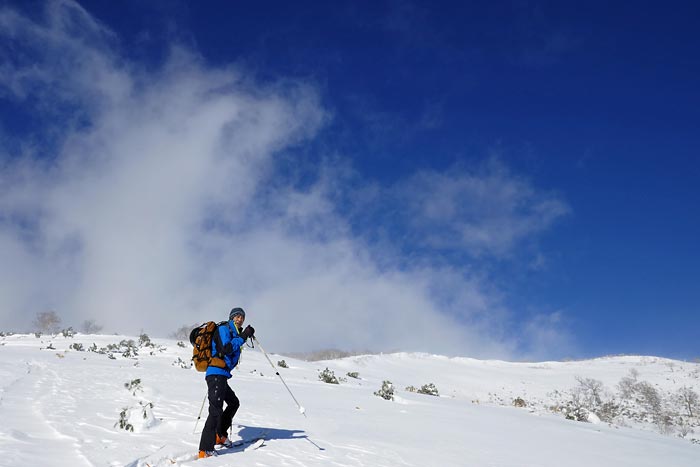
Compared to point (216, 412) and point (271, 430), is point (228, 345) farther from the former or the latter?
point (271, 430)

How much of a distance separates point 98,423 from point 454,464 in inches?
227

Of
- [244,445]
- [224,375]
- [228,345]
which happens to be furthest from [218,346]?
[244,445]

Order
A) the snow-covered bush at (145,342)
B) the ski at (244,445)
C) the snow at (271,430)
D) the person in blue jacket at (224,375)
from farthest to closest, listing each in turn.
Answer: the snow-covered bush at (145,342)
the ski at (244,445)
the person in blue jacket at (224,375)
the snow at (271,430)

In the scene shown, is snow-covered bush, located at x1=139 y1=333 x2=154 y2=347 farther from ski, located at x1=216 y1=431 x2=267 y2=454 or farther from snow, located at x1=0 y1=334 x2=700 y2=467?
ski, located at x1=216 y1=431 x2=267 y2=454

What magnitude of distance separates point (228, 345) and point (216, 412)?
938mm

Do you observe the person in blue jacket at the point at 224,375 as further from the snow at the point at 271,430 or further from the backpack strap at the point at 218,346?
the snow at the point at 271,430

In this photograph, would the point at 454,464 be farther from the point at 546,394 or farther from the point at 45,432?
the point at 546,394

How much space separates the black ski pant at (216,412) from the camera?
19.5ft

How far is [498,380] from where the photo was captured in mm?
43062

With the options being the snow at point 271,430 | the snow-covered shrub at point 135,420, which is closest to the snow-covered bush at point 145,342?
the snow at point 271,430

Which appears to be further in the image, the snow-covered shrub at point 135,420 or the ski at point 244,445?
the snow-covered shrub at point 135,420

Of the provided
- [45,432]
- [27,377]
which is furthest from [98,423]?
[27,377]

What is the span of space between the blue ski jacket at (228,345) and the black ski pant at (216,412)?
0.29ft

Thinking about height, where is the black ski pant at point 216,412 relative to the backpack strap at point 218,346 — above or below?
below
